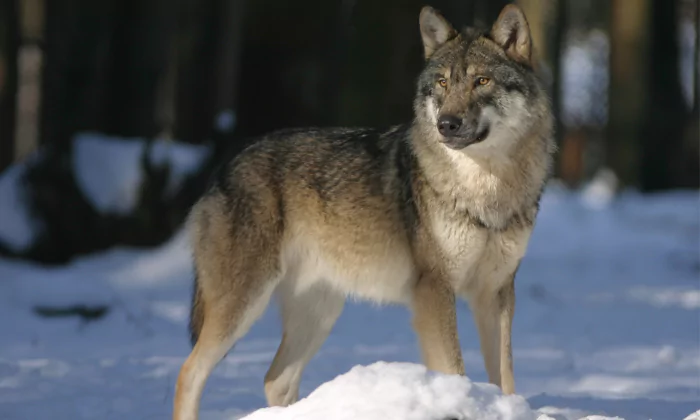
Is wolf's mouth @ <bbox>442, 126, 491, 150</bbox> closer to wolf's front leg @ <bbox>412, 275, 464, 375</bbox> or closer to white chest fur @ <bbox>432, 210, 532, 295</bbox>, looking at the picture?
white chest fur @ <bbox>432, 210, 532, 295</bbox>

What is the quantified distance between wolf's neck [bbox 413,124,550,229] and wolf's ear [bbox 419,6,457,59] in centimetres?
53

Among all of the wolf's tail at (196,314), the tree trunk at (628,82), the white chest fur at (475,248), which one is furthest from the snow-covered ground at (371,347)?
the tree trunk at (628,82)

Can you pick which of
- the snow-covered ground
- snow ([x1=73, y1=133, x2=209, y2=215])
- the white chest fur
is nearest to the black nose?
the white chest fur

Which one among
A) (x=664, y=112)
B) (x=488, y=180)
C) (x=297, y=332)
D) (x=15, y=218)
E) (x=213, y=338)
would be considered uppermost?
(x=488, y=180)

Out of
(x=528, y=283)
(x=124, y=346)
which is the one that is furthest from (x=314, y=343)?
(x=528, y=283)

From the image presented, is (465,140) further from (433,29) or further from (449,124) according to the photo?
(433,29)

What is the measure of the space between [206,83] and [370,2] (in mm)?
3112

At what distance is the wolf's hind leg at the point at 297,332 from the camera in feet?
18.0

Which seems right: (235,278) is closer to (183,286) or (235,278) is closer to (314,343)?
(314,343)

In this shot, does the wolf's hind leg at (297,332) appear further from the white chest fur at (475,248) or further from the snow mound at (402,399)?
the snow mound at (402,399)

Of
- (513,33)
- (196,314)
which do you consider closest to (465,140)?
(513,33)

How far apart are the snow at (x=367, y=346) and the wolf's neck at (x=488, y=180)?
0.99m

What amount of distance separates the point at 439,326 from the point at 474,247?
0.41 meters

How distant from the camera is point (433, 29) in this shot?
17.2 feet
